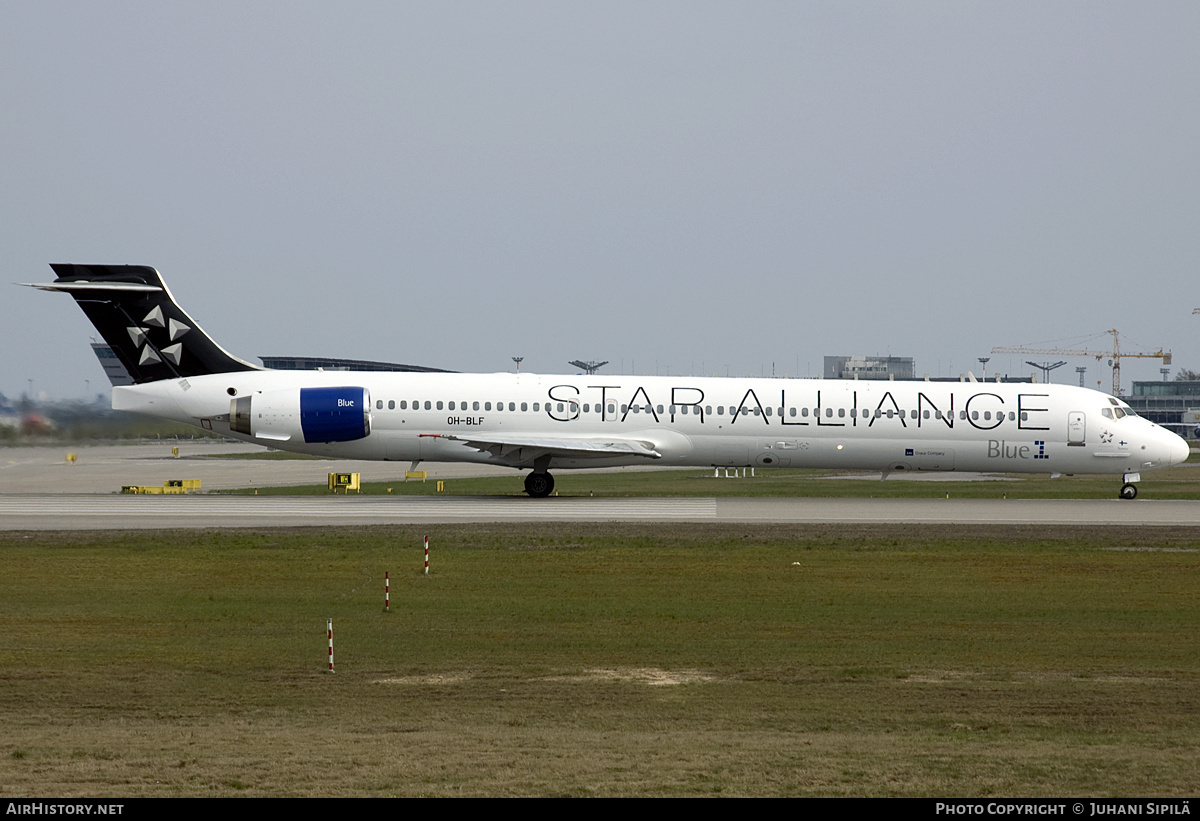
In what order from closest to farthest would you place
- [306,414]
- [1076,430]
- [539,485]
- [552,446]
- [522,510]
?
1. [522,510]
2. [552,446]
3. [306,414]
4. [539,485]
5. [1076,430]

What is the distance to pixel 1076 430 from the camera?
39.8m

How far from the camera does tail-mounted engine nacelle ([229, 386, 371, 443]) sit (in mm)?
38281

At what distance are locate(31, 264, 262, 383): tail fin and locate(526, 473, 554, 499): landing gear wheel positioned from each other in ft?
34.8

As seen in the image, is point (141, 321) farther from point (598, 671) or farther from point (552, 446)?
point (598, 671)

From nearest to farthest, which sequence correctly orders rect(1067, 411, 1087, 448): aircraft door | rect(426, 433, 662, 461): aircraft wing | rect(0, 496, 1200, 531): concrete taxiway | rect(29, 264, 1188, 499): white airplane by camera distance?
rect(0, 496, 1200, 531): concrete taxiway, rect(426, 433, 662, 461): aircraft wing, rect(29, 264, 1188, 499): white airplane, rect(1067, 411, 1087, 448): aircraft door

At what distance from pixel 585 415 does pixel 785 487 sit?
10.5 metres

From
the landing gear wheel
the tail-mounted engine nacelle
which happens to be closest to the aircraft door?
the landing gear wheel

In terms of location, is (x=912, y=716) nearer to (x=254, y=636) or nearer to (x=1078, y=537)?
(x=254, y=636)

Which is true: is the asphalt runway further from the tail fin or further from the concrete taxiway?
the tail fin

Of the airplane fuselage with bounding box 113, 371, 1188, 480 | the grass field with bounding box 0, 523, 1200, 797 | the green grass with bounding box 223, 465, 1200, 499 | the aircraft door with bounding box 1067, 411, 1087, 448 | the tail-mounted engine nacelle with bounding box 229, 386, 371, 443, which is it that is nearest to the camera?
the grass field with bounding box 0, 523, 1200, 797

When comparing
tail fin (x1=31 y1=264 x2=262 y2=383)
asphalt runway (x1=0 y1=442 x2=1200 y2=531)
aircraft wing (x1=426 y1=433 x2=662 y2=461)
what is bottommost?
asphalt runway (x1=0 y1=442 x2=1200 y2=531)

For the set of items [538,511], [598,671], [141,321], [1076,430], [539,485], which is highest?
[141,321]

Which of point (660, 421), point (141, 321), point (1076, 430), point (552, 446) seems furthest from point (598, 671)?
point (1076, 430)
